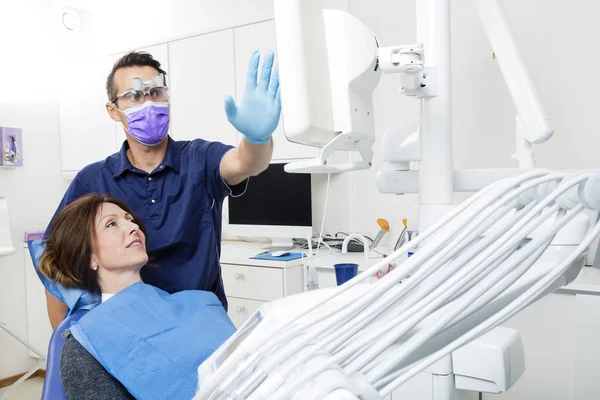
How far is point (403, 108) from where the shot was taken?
2838mm

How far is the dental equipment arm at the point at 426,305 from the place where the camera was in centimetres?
40

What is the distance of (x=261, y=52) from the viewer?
9.61 ft

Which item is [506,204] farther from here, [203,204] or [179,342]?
[203,204]

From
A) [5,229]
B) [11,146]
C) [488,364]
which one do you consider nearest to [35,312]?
[5,229]

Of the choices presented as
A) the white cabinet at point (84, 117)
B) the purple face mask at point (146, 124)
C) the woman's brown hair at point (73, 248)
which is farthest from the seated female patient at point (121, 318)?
the white cabinet at point (84, 117)

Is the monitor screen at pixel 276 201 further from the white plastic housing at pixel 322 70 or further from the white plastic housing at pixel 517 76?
the white plastic housing at pixel 322 70

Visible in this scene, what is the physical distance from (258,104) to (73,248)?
678mm

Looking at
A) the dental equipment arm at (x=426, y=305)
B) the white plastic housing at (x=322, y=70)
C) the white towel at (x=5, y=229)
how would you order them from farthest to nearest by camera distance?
the white towel at (x=5, y=229) < the white plastic housing at (x=322, y=70) < the dental equipment arm at (x=426, y=305)

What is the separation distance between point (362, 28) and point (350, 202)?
2307mm

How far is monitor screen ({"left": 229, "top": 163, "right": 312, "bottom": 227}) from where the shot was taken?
2859 millimetres

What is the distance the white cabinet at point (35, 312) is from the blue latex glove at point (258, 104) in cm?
300

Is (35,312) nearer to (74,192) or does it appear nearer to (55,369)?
(74,192)

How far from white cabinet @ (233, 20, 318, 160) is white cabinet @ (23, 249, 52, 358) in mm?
2020

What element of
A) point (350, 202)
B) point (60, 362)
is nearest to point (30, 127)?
point (350, 202)
